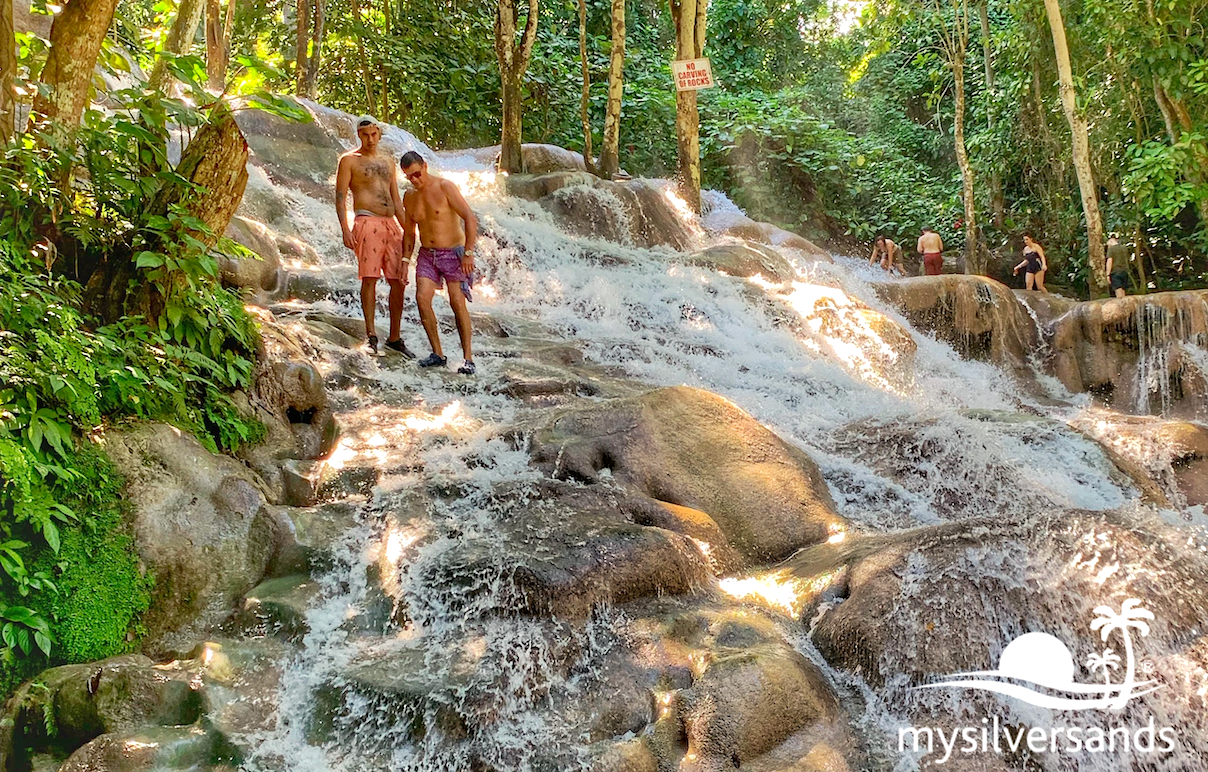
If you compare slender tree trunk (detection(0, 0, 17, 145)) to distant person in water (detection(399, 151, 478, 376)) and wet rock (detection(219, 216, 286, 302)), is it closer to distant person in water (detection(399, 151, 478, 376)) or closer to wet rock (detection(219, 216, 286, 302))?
wet rock (detection(219, 216, 286, 302))

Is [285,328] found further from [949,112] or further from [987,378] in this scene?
[949,112]

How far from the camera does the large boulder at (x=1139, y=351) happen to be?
1080 cm

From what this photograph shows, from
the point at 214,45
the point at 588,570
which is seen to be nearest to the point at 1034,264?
the point at 214,45

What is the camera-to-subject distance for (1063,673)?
140 inches

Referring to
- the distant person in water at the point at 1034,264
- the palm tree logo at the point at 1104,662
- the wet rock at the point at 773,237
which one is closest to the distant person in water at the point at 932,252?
the distant person in water at the point at 1034,264

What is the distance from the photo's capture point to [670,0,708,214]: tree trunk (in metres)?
13.7

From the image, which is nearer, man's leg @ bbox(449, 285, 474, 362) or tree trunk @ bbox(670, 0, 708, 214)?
man's leg @ bbox(449, 285, 474, 362)

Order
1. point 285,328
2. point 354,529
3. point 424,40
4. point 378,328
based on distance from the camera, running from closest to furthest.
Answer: point 354,529 < point 285,328 < point 378,328 < point 424,40

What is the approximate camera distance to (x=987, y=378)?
11.0m

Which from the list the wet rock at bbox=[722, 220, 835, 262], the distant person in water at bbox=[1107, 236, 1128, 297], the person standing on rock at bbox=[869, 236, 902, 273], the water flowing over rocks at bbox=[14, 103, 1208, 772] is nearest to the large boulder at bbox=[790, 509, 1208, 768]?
the water flowing over rocks at bbox=[14, 103, 1208, 772]

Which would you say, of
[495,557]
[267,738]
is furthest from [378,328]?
[267,738]

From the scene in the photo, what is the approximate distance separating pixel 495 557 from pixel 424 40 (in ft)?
50.8

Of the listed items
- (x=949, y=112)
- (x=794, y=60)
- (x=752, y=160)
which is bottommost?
(x=752, y=160)

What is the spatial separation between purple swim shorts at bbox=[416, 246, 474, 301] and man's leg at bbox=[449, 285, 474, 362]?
8 centimetres
